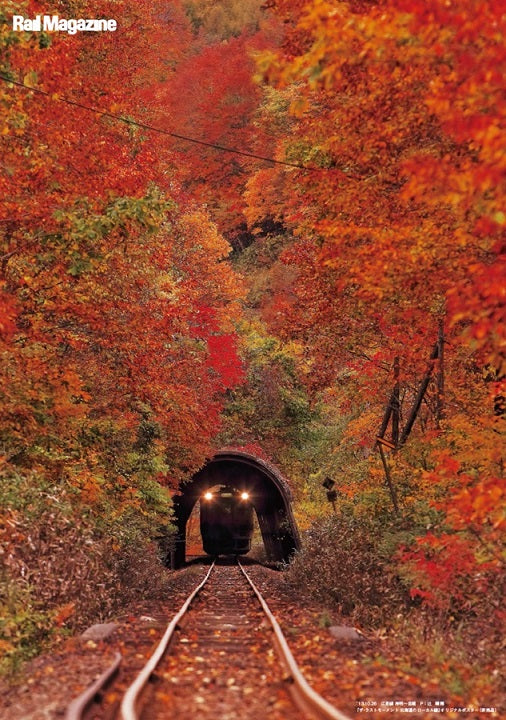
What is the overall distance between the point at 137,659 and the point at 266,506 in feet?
120

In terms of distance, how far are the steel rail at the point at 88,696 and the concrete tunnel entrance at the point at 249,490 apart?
88.3 feet

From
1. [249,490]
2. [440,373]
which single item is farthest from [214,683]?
[249,490]

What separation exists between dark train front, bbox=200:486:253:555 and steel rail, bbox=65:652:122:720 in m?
38.3

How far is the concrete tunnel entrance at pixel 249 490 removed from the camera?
123ft

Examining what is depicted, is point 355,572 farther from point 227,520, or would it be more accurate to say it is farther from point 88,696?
point 227,520

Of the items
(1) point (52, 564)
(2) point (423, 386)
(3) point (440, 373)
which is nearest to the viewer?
(1) point (52, 564)

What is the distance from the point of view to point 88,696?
742cm

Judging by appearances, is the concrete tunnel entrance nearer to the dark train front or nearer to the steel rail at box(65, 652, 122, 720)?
the dark train front

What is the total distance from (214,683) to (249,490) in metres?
39.6

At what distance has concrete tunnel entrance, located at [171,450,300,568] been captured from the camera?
37.4 m

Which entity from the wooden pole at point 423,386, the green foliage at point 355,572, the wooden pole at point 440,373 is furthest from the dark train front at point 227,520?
the wooden pole at point 440,373

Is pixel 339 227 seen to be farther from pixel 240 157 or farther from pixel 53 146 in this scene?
pixel 240 157

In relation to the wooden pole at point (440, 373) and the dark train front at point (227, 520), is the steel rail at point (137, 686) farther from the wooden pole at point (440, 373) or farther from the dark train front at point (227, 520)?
the dark train front at point (227, 520)

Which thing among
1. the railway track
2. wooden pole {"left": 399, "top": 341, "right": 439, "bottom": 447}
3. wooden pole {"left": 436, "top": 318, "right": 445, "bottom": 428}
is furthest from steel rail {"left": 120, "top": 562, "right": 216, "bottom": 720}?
wooden pole {"left": 399, "top": 341, "right": 439, "bottom": 447}
